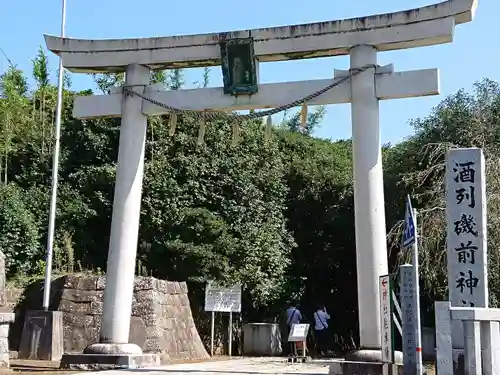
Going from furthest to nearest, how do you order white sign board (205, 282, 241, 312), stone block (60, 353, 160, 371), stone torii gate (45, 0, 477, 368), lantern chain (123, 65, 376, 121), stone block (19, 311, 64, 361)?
white sign board (205, 282, 241, 312) < stone block (19, 311, 64, 361) < lantern chain (123, 65, 376, 121) < stone block (60, 353, 160, 371) < stone torii gate (45, 0, 477, 368)

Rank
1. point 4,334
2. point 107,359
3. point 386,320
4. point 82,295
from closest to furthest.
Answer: point 386,320
point 4,334
point 107,359
point 82,295

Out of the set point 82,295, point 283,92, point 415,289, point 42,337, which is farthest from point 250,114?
point 42,337

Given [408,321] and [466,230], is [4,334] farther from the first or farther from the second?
[466,230]

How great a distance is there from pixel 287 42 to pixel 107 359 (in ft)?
20.4

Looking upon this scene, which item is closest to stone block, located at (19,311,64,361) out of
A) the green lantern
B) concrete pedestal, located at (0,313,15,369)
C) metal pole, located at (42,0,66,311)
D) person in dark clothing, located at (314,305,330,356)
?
metal pole, located at (42,0,66,311)

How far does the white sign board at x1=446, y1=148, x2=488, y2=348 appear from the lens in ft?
25.7

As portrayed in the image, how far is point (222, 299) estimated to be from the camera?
58.4ft

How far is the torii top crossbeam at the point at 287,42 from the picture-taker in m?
10.9

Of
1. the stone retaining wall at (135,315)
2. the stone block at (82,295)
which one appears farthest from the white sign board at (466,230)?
the stone block at (82,295)

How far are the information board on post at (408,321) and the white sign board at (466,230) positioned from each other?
49 cm

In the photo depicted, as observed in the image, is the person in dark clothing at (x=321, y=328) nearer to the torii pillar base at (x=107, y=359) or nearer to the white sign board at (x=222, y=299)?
the white sign board at (x=222, y=299)

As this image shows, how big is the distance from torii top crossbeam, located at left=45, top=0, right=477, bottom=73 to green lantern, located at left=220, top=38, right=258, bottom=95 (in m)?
0.14

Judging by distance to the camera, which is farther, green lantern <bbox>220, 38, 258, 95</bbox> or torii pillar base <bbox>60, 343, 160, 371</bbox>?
green lantern <bbox>220, 38, 258, 95</bbox>

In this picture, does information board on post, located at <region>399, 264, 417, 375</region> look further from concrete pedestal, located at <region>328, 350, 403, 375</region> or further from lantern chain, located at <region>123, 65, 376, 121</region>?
lantern chain, located at <region>123, 65, 376, 121</region>
